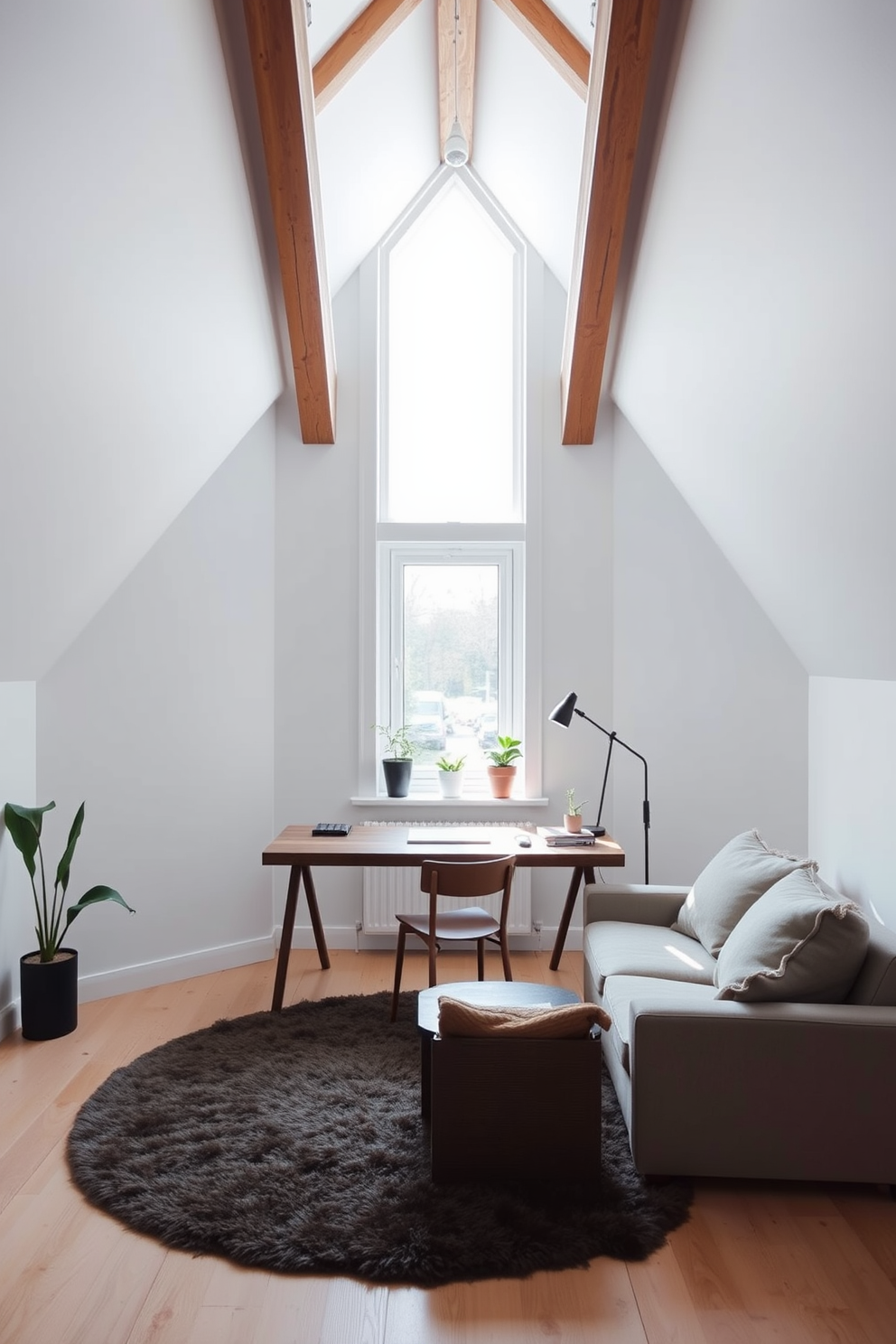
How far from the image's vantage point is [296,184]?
11.7ft

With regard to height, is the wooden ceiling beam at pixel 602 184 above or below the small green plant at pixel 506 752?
above

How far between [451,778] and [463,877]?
148cm

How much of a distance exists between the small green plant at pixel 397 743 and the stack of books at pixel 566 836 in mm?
916

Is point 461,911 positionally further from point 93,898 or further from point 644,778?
point 93,898

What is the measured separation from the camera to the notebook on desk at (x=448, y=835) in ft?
13.7

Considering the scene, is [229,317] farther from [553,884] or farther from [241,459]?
[553,884]

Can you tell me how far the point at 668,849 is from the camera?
4.82 metres

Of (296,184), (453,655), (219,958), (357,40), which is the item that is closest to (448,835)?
(453,655)

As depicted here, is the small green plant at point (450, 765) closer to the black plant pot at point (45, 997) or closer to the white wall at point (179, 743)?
the white wall at point (179, 743)

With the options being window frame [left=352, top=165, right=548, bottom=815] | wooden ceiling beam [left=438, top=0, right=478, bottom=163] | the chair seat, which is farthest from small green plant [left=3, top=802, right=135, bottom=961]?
wooden ceiling beam [left=438, top=0, right=478, bottom=163]

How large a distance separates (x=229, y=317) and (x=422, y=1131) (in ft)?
9.85

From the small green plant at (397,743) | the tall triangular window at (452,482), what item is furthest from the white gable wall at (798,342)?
the small green plant at (397,743)

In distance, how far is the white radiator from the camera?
484cm

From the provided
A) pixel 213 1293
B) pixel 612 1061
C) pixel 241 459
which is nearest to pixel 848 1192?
pixel 612 1061
